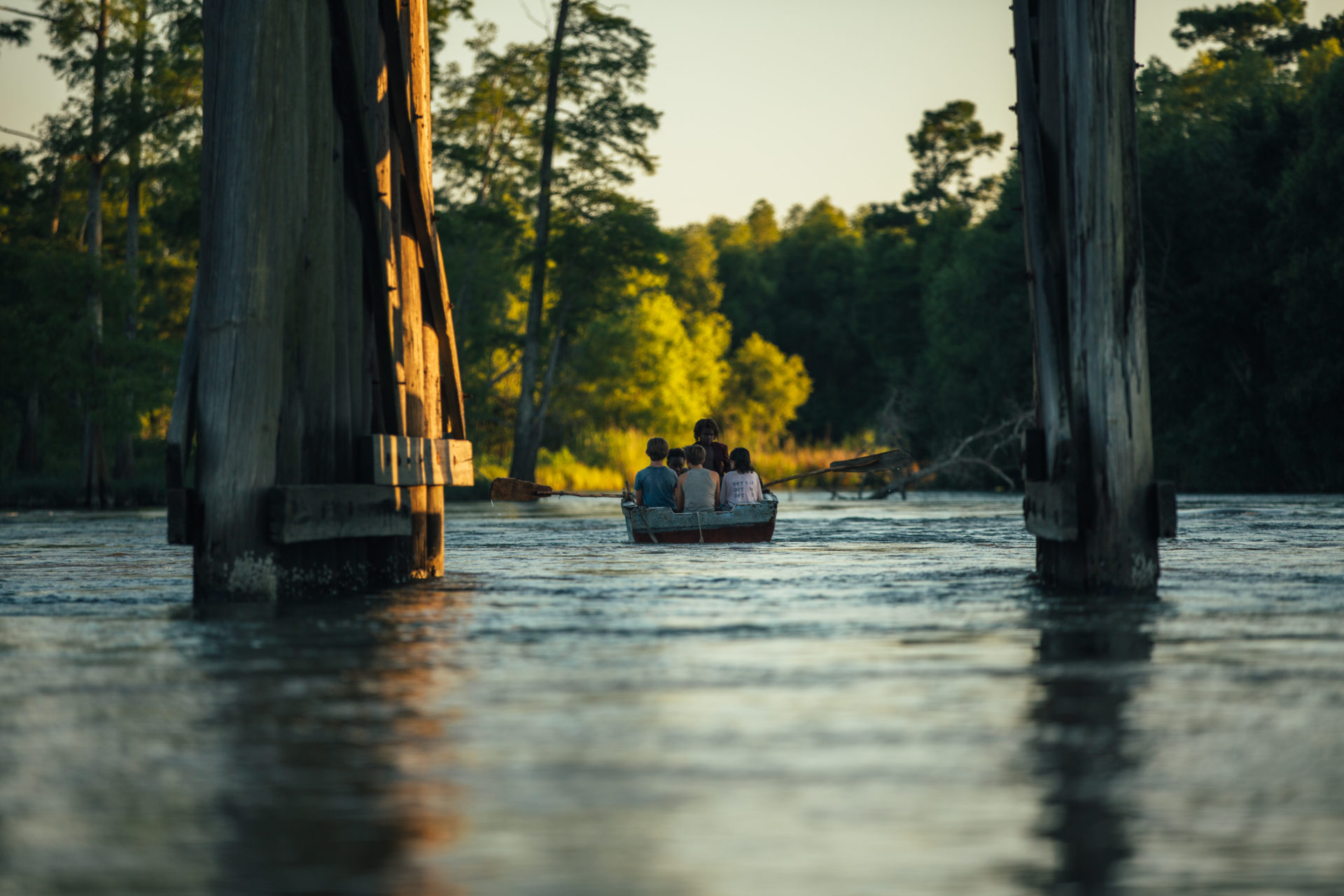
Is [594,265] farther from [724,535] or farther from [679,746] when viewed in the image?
[679,746]

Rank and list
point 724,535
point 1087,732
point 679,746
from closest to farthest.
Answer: point 679,746
point 1087,732
point 724,535

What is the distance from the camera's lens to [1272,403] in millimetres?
42688

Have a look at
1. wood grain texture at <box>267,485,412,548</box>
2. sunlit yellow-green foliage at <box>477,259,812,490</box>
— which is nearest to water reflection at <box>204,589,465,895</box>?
wood grain texture at <box>267,485,412,548</box>

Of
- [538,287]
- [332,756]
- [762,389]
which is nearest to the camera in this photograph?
[332,756]

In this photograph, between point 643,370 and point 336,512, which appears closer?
point 336,512

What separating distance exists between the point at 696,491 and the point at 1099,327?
9599 mm

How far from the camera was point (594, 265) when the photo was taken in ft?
160

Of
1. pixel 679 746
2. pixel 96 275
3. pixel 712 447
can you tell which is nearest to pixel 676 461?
pixel 712 447

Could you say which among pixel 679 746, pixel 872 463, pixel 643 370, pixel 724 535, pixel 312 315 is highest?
pixel 643 370

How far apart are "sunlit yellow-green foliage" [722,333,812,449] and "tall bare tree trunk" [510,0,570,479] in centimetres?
4014

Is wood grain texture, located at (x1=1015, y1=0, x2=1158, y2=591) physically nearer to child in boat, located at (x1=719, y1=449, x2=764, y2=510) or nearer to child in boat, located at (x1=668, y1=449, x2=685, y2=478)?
child in boat, located at (x1=719, y1=449, x2=764, y2=510)

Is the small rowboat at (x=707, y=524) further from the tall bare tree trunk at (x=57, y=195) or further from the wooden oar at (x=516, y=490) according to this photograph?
the tall bare tree trunk at (x=57, y=195)

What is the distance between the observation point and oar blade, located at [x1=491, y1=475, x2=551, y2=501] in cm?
1956

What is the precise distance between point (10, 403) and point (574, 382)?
1740cm
